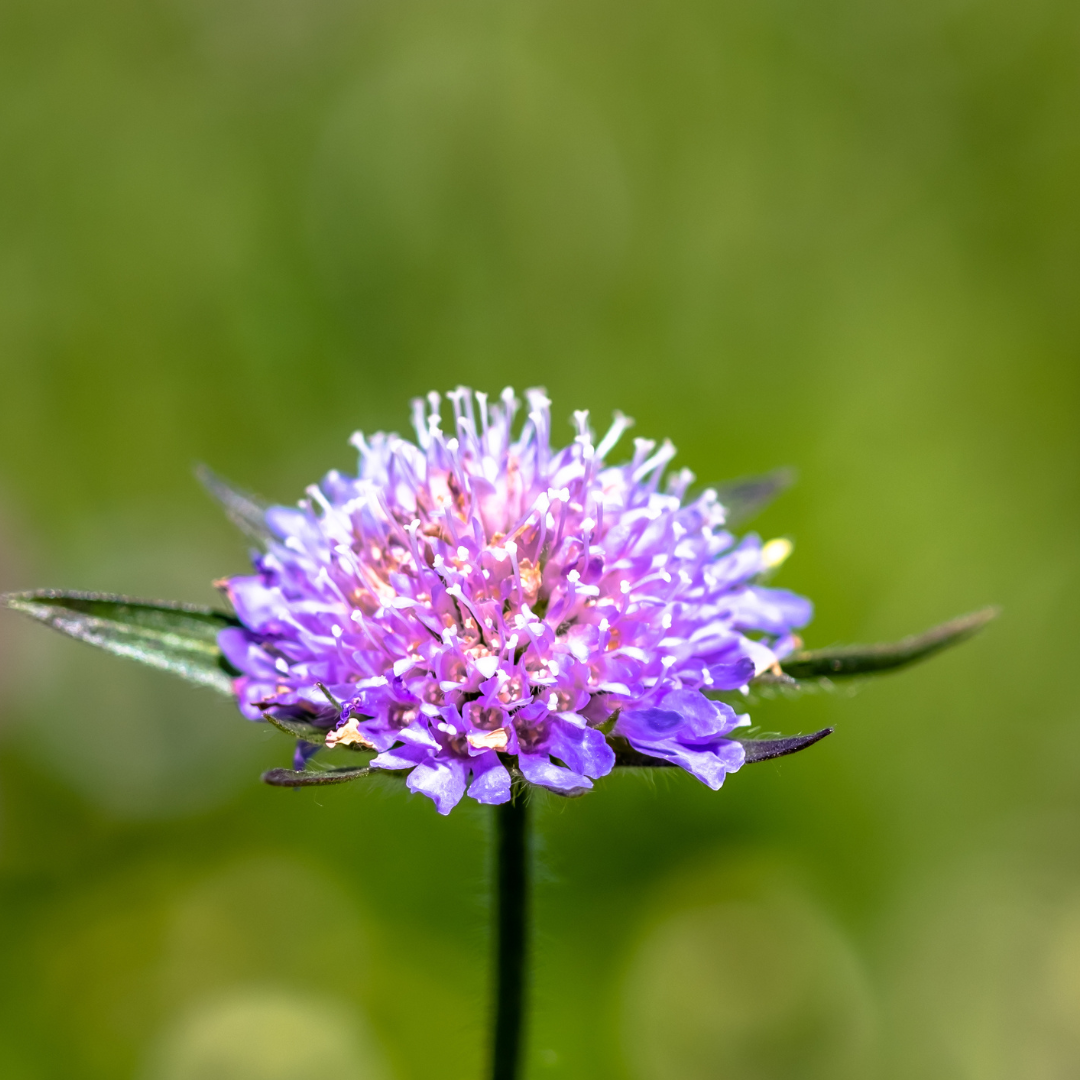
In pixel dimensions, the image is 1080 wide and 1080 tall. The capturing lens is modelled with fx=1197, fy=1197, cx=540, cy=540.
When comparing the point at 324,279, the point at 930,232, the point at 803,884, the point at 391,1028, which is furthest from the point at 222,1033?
the point at 930,232

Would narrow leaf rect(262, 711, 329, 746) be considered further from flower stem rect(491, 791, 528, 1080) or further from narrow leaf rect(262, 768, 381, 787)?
flower stem rect(491, 791, 528, 1080)

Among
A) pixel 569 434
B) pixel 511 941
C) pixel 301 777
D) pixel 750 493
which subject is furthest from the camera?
pixel 569 434

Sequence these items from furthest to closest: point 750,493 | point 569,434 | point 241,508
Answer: point 569,434 < point 750,493 < point 241,508

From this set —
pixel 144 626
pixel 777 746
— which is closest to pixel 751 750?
pixel 777 746

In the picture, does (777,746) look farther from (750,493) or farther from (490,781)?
(750,493)

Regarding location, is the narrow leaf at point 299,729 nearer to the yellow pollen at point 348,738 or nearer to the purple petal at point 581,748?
the yellow pollen at point 348,738

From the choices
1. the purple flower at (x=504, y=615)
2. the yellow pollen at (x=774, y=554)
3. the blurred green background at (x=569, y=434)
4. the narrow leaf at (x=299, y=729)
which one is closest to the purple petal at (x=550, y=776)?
the purple flower at (x=504, y=615)
